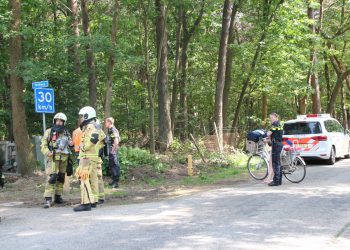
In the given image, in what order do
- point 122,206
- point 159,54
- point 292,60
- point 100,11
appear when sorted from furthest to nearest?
point 292,60 < point 100,11 < point 159,54 < point 122,206

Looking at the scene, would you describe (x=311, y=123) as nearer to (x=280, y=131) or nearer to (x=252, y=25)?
(x=280, y=131)

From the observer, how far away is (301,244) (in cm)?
589

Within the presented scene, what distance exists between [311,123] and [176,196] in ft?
25.3

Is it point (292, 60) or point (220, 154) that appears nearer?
point (220, 154)

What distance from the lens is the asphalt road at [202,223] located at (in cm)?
610

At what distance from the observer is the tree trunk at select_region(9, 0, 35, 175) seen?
48.3 ft

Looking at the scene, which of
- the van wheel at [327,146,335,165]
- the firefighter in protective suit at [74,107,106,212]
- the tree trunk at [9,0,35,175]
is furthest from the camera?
the van wheel at [327,146,335,165]

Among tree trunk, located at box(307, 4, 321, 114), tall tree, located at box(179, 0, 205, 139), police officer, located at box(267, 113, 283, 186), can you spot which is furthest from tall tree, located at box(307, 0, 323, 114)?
police officer, located at box(267, 113, 283, 186)

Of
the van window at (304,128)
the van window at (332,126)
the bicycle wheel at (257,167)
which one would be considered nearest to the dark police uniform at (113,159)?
the bicycle wheel at (257,167)

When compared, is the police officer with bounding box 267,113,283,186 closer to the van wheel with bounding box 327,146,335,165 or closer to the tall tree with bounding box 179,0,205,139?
the van wheel with bounding box 327,146,335,165

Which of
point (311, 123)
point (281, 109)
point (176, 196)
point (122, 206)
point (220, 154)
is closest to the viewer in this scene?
point (122, 206)

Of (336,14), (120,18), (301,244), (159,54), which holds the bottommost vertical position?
(301,244)

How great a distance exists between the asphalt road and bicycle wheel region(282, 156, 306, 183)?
1365mm

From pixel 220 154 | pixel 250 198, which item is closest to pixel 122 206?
pixel 250 198
